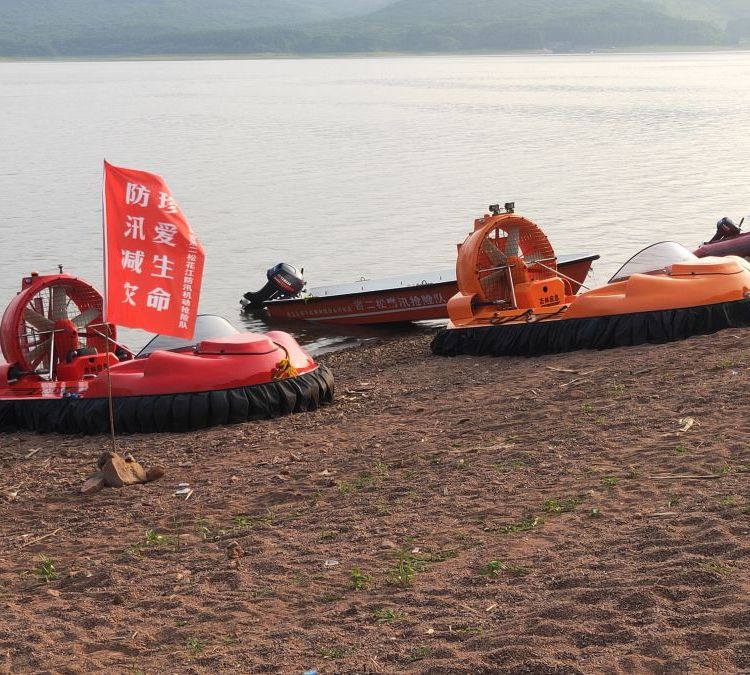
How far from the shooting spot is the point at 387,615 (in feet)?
15.2

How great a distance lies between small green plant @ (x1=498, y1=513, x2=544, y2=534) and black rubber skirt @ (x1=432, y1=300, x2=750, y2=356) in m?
5.05

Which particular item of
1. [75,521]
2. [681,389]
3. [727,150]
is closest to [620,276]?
[681,389]

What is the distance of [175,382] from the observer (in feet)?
30.0

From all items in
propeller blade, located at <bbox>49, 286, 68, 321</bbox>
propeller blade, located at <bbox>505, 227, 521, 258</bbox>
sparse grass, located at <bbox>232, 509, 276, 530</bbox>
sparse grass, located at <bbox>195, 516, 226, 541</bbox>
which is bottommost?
sparse grass, located at <bbox>195, 516, 226, 541</bbox>

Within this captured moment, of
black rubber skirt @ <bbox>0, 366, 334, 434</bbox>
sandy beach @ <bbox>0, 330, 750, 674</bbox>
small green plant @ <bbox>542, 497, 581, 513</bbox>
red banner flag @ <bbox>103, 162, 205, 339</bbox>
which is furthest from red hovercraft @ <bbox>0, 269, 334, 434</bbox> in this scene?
small green plant @ <bbox>542, 497, 581, 513</bbox>

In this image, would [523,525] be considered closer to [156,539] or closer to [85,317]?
[156,539]

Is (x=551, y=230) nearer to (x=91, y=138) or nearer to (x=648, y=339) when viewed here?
(x=648, y=339)

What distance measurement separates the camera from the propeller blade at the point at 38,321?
32.9ft

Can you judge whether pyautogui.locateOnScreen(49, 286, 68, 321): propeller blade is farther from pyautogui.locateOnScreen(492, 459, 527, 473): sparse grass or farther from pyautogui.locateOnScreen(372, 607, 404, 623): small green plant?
pyautogui.locateOnScreen(372, 607, 404, 623): small green plant

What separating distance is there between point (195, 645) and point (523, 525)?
5.36 ft

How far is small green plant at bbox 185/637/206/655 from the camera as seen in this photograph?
15.0 feet

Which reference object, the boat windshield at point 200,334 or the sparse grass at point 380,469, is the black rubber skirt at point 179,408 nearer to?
the boat windshield at point 200,334

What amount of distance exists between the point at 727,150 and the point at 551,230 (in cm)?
1841

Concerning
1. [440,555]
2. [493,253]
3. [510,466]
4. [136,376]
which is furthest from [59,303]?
[440,555]
